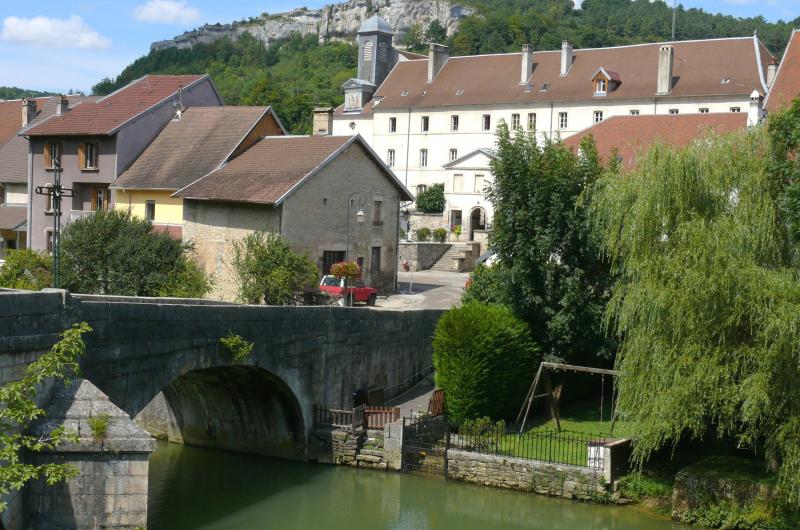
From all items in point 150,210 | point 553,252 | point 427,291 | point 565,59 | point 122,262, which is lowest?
point 427,291

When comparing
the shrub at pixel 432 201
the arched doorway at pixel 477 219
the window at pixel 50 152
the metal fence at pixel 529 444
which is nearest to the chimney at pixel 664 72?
the arched doorway at pixel 477 219

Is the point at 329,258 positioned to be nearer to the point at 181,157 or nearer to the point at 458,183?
the point at 181,157

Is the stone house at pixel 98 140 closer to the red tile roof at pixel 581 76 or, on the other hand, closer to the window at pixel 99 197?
the window at pixel 99 197

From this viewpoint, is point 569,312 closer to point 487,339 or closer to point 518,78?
point 487,339

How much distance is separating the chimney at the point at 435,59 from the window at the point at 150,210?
3358 centimetres

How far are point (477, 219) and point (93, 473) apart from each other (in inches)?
1734

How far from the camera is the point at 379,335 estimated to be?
83.0 feet

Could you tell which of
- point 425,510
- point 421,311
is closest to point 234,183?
point 421,311

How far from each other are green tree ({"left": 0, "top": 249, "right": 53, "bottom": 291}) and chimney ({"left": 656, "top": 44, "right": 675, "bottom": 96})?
127 ft

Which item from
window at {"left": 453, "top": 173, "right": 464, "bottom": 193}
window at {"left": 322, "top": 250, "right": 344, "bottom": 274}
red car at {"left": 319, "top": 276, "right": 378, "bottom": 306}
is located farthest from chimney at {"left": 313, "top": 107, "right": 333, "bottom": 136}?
window at {"left": 453, "top": 173, "right": 464, "bottom": 193}

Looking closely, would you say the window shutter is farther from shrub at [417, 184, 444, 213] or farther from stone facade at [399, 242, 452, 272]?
shrub at [417, 184, 444, 213]

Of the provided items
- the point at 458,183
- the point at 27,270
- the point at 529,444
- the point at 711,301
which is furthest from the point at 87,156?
the point at 711,301

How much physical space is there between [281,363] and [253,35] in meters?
165

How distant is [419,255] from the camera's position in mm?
46875
